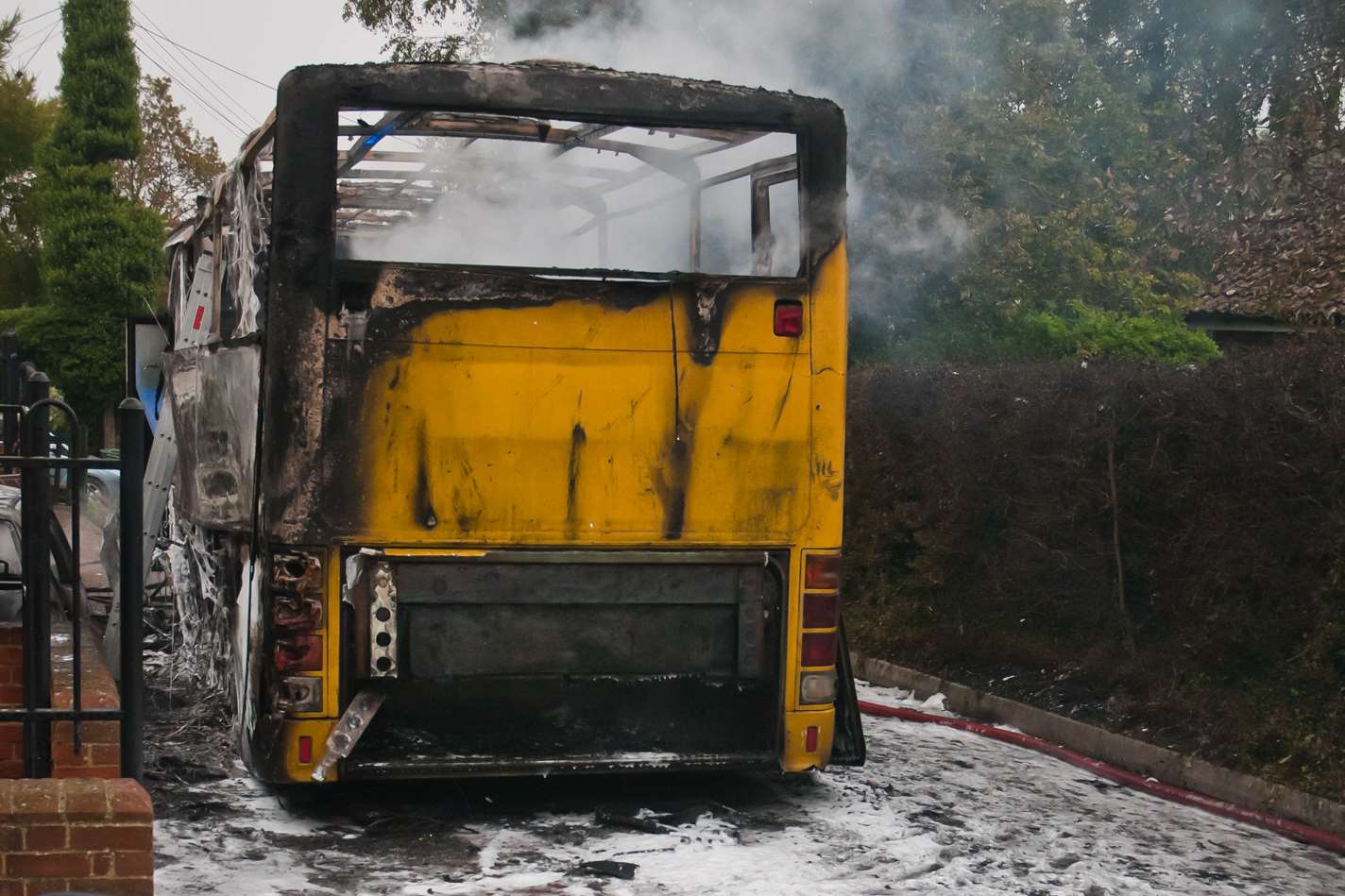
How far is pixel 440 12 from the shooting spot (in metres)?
18.0

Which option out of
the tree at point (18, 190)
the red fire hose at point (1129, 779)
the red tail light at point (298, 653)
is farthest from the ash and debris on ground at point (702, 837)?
the tree at point (18, 190)

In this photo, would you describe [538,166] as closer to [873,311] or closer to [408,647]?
[408,647]

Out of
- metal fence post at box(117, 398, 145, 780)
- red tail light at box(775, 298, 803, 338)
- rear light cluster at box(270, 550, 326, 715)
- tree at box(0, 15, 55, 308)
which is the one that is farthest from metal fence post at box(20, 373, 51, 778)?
tree at box(0, 15, 55, 308)

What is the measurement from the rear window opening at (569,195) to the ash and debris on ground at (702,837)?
2400 mm

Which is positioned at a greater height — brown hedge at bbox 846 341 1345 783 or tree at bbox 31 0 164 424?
tree at bbox 31 0 164 424

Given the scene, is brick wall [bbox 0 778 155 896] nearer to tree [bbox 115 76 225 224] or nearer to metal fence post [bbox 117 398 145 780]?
metal fence post [bbox 117 398 145 780]

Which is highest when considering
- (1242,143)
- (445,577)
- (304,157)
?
(1242,143)

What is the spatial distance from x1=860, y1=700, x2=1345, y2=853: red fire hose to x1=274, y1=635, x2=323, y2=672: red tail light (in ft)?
13.8

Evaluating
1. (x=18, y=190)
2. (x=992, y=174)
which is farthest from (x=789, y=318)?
(x=18, y=190)

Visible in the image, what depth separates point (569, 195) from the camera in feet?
25.1

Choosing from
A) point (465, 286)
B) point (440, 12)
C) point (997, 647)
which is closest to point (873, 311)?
point (440, 12)

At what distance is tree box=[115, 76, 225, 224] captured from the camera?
41.2 meters

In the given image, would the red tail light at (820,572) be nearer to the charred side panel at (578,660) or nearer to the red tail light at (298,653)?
Result: the charred side panel at (578,660)

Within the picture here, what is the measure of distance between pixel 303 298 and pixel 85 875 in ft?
8.62
